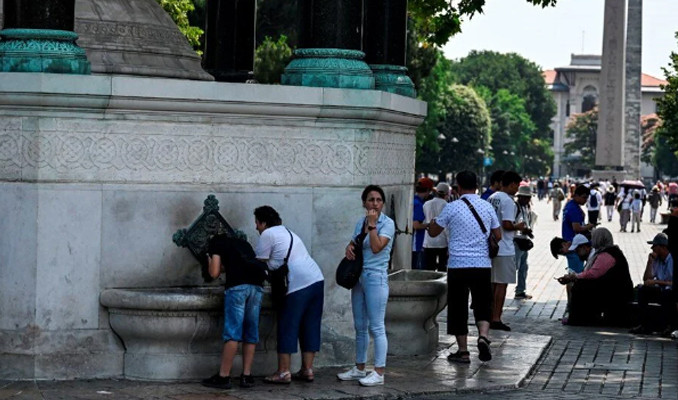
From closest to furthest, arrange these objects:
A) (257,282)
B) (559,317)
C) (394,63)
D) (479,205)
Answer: (257,282) < (479,205) < (394,63) < (559,317)

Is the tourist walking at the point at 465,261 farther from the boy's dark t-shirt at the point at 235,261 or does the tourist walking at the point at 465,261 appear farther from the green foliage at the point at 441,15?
the green foliage at the point at 441,15

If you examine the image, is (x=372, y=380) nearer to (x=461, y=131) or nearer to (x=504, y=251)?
(x=504, y=251)

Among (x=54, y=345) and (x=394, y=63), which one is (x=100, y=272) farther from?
(x=394, y=63)

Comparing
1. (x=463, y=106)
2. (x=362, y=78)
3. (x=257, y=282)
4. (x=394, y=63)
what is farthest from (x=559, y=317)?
(x=463, y=106)

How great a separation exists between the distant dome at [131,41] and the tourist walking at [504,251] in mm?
4173

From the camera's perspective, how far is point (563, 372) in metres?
15.0

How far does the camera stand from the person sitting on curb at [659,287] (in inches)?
729

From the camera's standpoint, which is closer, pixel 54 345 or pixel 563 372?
pixel 54 345

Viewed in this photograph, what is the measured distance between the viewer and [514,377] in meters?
14.2

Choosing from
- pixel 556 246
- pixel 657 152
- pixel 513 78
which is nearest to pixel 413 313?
pixel 556 246

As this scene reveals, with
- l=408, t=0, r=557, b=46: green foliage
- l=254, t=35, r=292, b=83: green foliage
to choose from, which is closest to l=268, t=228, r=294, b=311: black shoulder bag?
l=408, t=0, r=557, b=46: green foliage

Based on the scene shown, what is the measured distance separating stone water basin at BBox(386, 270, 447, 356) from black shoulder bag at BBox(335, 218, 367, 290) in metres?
1.34

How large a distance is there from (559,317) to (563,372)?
5.68 m

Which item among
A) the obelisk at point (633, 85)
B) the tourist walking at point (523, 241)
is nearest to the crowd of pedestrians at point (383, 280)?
the tourist walking at point (523, 241)
